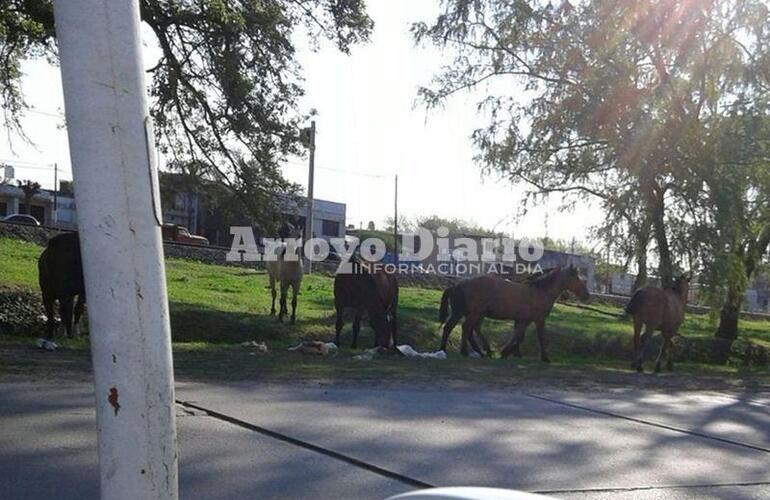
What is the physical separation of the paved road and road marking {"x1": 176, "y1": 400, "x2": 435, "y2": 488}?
24 millimetres

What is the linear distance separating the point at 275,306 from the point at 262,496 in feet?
52.9

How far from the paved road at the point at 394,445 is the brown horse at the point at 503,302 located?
737cm

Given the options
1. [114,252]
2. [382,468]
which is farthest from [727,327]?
[114,252]

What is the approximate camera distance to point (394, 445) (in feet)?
23.4

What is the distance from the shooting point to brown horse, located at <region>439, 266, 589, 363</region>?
17.8m

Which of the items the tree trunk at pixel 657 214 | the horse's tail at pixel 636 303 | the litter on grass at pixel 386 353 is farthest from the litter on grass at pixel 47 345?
the tree trunk at pixel 657 214

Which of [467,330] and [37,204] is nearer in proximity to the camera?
[467,330]

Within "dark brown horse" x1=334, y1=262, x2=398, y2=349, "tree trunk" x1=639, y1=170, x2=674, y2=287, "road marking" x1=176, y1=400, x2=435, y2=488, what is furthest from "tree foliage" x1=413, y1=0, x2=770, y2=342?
"road marking" x1=176, y1=400, x2=435, y2=488

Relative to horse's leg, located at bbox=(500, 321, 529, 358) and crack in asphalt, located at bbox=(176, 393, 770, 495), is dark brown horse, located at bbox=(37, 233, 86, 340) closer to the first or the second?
crack in asphalt, located at bbox=(176, 393, 770, 495)

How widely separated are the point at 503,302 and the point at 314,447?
11422 millimetres

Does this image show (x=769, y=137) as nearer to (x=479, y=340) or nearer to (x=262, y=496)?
(x=479, y=340)

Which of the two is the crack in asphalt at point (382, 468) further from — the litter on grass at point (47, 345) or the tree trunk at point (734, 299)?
the tree trunk at point (734, 299)

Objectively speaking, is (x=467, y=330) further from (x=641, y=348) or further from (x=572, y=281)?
(x=641, y=348)

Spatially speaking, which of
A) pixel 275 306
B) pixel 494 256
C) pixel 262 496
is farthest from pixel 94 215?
pixel 494 256
